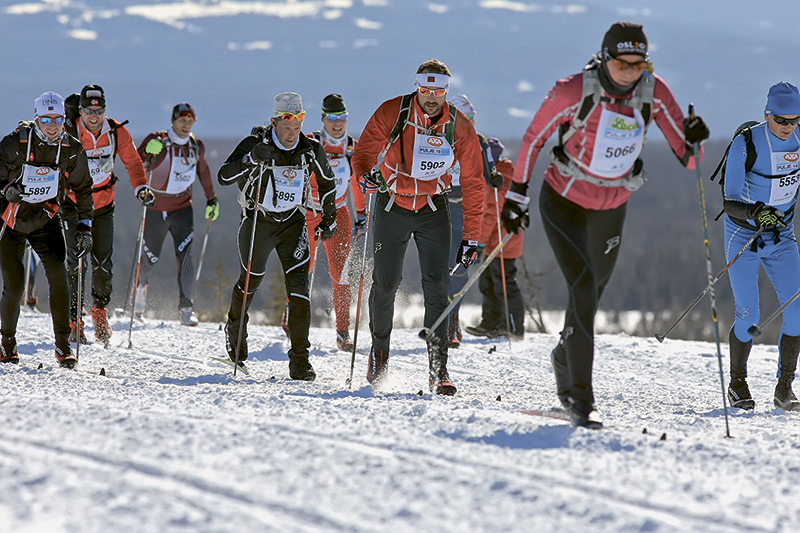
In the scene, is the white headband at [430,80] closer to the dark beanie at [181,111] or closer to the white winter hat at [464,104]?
the white winter hat at [464,104]

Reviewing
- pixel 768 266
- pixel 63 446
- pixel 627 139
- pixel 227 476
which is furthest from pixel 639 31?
pixel 63 446

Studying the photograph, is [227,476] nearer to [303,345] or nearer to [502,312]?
[303,345]

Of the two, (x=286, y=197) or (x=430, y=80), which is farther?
(x=286, y=197)

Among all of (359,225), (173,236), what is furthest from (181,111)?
(359,225)

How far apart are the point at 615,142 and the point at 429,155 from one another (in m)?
1.91

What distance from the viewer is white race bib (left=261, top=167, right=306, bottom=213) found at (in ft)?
24.1

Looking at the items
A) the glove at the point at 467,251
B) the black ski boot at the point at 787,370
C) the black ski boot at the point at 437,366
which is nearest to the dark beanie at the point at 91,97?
the glove at the point at 467,251

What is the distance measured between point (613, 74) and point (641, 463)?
7.23 feet

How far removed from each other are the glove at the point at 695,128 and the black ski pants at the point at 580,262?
0.59m

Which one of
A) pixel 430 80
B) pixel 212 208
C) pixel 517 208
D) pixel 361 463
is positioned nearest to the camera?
pixel 361 463

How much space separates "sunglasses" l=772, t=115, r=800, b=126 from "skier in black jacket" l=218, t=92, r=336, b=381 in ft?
12.0

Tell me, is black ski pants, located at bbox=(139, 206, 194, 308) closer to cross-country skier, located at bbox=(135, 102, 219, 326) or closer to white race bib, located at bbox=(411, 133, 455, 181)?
cross-country skier, located at bbox=(135, 102, 219, 326)

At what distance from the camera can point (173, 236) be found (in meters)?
11.6

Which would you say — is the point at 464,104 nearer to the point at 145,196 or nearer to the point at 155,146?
the point at 145,196
